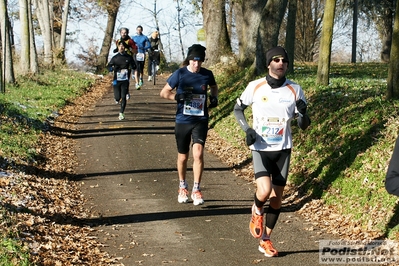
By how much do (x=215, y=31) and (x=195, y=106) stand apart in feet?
74.6

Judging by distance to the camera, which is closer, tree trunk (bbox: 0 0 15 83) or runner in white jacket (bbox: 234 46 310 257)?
runner in white jacket (bbox: 234 46 310 257)

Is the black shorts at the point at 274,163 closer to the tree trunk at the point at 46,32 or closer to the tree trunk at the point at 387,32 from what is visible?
the tree trunk at the point at 46,32

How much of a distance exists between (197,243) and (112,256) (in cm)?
112

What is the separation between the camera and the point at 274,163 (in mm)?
7988

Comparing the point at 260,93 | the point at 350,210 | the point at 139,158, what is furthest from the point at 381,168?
the point at 139,158

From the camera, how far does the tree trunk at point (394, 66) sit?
38.8 feet

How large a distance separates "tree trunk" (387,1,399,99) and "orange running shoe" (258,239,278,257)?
17.9ft

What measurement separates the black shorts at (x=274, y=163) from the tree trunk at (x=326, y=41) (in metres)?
7.73

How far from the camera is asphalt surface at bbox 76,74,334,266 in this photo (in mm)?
8047

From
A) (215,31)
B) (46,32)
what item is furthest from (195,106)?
(46,32)

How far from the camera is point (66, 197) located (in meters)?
11.3

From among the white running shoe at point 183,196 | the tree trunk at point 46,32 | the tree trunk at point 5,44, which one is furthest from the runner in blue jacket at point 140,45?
the white running shoe at point 183,196

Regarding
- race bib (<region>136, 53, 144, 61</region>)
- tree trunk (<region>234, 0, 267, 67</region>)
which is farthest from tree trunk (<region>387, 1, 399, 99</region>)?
race bib (<region>136, 53, 144, 61</region>)

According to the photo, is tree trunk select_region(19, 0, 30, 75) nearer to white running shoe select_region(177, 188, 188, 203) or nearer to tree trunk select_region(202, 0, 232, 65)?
tree trunk select_region(202, 0, 232, 65)
